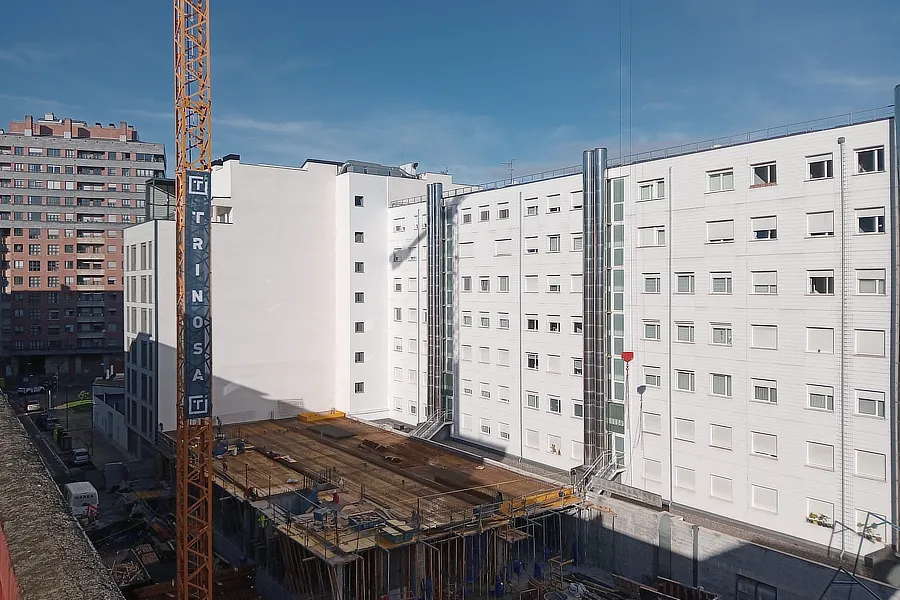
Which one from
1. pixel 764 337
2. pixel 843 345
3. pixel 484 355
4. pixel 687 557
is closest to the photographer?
pixel 843 345

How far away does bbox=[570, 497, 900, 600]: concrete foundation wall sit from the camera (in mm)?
19828

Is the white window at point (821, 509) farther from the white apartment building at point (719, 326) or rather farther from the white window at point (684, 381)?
the white window at point (684, 381)

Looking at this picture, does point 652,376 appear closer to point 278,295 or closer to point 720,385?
point 720,385

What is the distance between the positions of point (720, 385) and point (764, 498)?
3.92 m

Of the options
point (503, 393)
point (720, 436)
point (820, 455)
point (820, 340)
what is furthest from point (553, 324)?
point (820, 455)

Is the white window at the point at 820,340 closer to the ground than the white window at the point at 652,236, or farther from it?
closer to the ground

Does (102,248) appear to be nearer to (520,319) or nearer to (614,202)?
(520,319)

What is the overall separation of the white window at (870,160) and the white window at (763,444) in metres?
8.79

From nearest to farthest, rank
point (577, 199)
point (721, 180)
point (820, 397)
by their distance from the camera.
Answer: point (820, 397)
point (721, 180)
point (577, 199)

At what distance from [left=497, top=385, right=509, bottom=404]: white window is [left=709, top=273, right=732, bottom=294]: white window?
11426 mm

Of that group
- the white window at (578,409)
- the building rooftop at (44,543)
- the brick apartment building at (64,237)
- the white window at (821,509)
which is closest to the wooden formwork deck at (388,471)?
the white window at (578,409)

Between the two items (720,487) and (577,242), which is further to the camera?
(577,242)

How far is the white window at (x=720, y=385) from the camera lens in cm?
2372

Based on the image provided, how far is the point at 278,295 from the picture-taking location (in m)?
38.3
